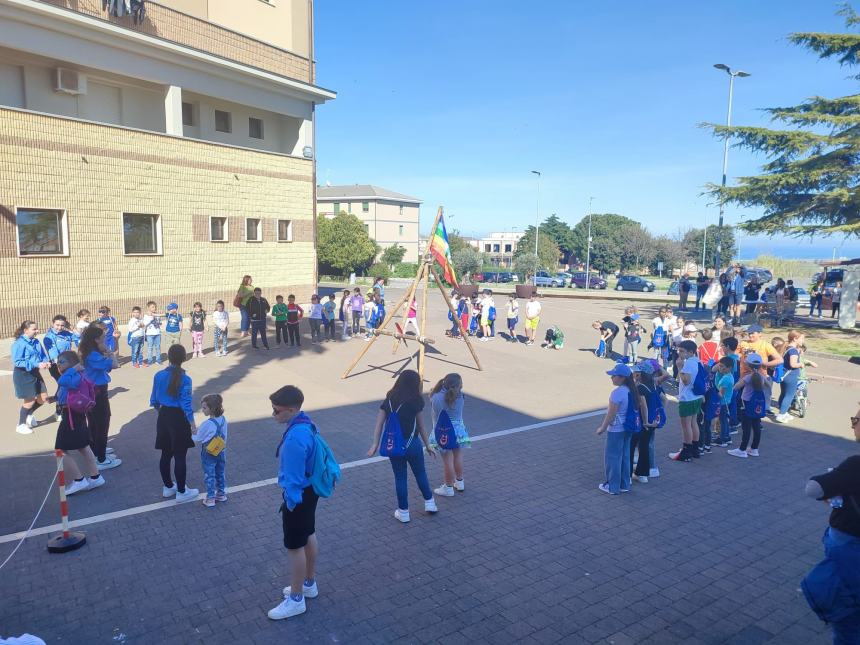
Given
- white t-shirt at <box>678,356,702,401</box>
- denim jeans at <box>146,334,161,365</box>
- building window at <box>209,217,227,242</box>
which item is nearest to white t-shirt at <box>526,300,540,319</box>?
white t-shirt at <box>678,356,702,401</box>

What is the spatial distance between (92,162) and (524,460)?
1589 centimetres

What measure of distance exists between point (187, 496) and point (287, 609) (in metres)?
2.82

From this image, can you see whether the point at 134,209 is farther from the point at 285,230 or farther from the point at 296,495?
the point at 296,495

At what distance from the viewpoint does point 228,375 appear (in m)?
14.1

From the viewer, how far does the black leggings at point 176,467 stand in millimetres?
6930

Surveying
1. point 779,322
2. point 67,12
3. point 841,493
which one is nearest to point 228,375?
point 67,12

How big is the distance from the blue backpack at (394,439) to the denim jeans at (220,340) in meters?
10.8

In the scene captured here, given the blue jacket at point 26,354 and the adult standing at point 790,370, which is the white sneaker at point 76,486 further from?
the adult standing at point 790,370

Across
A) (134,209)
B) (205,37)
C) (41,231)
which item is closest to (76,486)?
(41,231)

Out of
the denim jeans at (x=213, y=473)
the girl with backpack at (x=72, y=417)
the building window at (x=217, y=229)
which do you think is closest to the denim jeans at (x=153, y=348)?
the girl with backpack at (x=72, y=417)

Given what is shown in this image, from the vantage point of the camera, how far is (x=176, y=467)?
22.8 ft

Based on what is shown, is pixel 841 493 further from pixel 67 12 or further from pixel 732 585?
pixel 67 12

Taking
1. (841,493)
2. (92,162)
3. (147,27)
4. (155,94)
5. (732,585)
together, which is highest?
(147,27)

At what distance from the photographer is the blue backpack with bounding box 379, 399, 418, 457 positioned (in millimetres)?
6293
